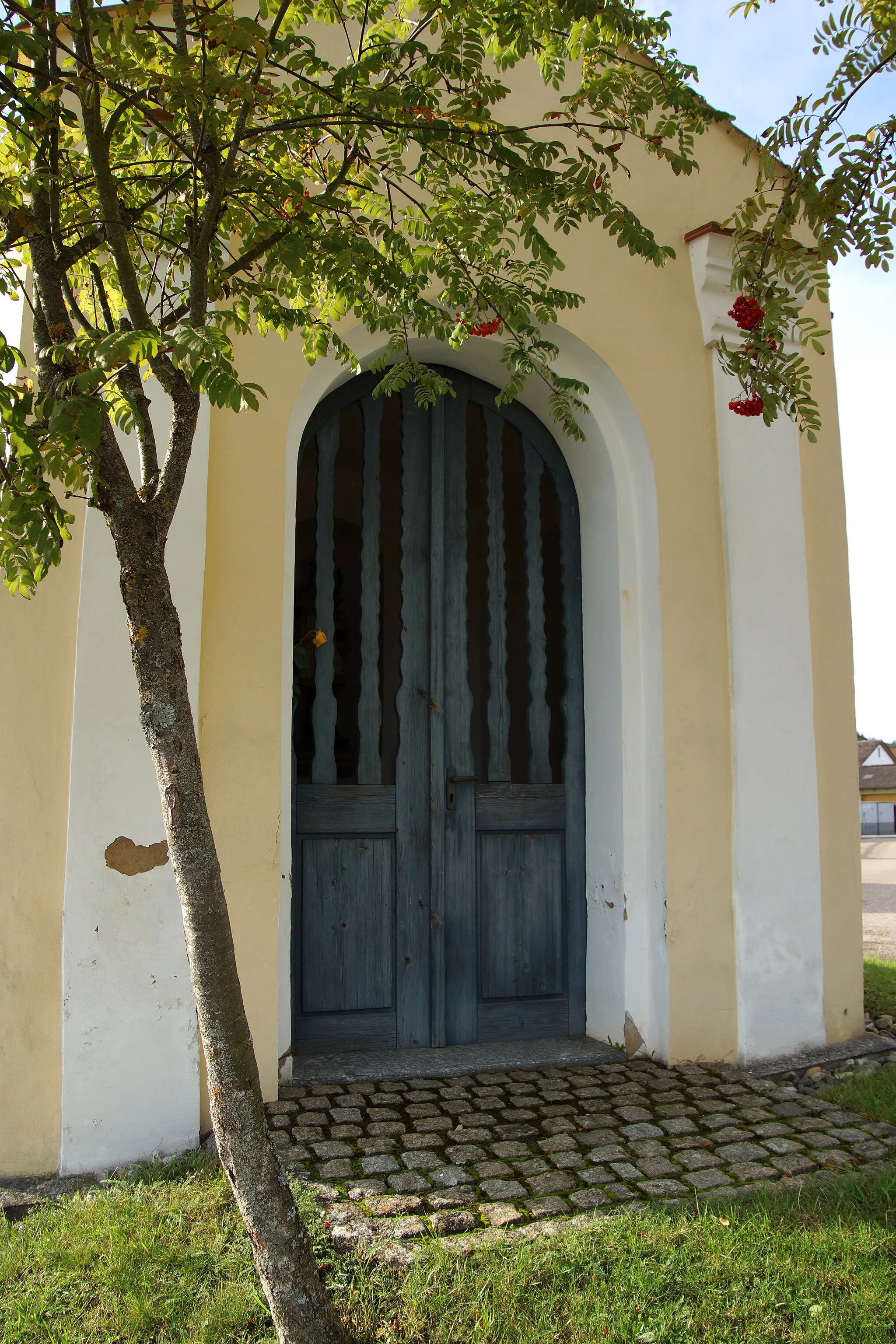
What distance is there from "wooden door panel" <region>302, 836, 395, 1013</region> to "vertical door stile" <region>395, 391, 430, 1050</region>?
0.20 feet

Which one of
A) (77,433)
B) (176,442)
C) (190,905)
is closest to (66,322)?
(176,442)

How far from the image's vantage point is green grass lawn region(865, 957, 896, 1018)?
5.08 metres

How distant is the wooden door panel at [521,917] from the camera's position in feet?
14.5

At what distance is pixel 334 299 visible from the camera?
268 cm

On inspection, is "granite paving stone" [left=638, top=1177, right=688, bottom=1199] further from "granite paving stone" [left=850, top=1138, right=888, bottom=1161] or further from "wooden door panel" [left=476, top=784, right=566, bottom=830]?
"wooden door panel" [left=476, top=784, right=566, bottom=830]

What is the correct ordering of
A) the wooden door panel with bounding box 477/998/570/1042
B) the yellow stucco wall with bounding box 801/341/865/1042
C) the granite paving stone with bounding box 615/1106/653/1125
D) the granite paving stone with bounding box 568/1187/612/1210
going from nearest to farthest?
the granite paving stone with bounding box 568/1187/612/1210, the granite paving stone with bounding box 615/1106/653/1125, the wooden door panel with bounding box 477/998/570/1042, the yellow stucco wall with bounding box 801/341/865/1042

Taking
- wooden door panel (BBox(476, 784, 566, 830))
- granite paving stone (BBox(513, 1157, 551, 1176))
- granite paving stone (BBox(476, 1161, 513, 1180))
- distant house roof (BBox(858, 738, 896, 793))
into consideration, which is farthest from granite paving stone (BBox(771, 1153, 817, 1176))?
distant house roof (BBox(858, 738, 896, 793))

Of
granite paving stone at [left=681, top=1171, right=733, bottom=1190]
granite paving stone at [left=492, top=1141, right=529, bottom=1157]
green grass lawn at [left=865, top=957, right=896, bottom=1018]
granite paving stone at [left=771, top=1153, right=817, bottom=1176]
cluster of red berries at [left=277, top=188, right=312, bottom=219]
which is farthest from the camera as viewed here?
green grass lawn at [left=865, top=957, right=896, bottom=1018]

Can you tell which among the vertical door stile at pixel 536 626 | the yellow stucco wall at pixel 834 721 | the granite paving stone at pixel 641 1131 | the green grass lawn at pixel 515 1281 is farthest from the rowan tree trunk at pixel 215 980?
the yellow stucco wall at pixel 834 721

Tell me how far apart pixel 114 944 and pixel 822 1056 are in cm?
308

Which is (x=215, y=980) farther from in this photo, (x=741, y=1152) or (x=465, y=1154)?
(x=741, y=1152)

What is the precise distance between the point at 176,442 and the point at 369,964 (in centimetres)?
272

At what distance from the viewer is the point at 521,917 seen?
14.7 ft

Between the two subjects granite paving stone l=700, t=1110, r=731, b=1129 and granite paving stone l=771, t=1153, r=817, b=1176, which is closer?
granite paving stone l=771, t=1153, r=817, b=1176
